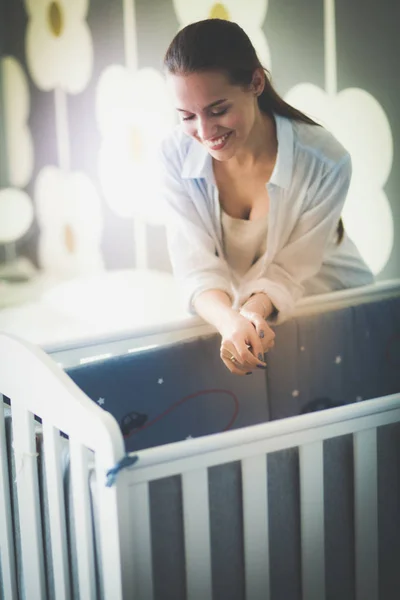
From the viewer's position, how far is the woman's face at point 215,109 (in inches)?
48.9

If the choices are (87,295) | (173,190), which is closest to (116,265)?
(87,295)

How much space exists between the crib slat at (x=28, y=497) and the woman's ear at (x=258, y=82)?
0.63m

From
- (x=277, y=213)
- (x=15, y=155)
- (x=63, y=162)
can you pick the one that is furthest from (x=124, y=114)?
(x=277, y=213)

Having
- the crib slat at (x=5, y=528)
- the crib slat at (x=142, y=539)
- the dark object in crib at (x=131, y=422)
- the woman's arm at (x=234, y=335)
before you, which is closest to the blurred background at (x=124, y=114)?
the woman's arm at (x=234, y=335)

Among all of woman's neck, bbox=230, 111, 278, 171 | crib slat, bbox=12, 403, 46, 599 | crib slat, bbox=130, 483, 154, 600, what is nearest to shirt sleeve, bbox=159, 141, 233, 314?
woman's neck, bbox=230, 111, 278, 171

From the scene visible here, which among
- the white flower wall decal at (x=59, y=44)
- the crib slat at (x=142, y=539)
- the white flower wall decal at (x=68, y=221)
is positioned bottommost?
the crib slat at (x=142, y=539)

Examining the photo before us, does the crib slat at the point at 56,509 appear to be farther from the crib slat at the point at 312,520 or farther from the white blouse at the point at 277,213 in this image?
the white blouse at the point at 277,213

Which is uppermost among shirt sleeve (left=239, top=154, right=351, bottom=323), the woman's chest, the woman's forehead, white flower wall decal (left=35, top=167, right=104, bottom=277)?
white flower wall decal (left=35, top=167, right=104, bottom=277)

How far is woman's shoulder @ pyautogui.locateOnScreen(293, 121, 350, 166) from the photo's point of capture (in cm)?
144

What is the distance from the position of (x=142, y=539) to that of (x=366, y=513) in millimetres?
341

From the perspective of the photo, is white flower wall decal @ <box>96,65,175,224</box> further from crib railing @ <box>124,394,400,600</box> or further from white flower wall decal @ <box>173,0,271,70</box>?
crib railing @ <box>124,394,400,600</box>

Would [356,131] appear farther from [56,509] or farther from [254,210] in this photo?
[56,509]

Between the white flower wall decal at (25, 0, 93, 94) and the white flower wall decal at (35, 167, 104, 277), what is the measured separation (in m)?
0.22

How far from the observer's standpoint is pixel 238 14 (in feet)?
4.93
